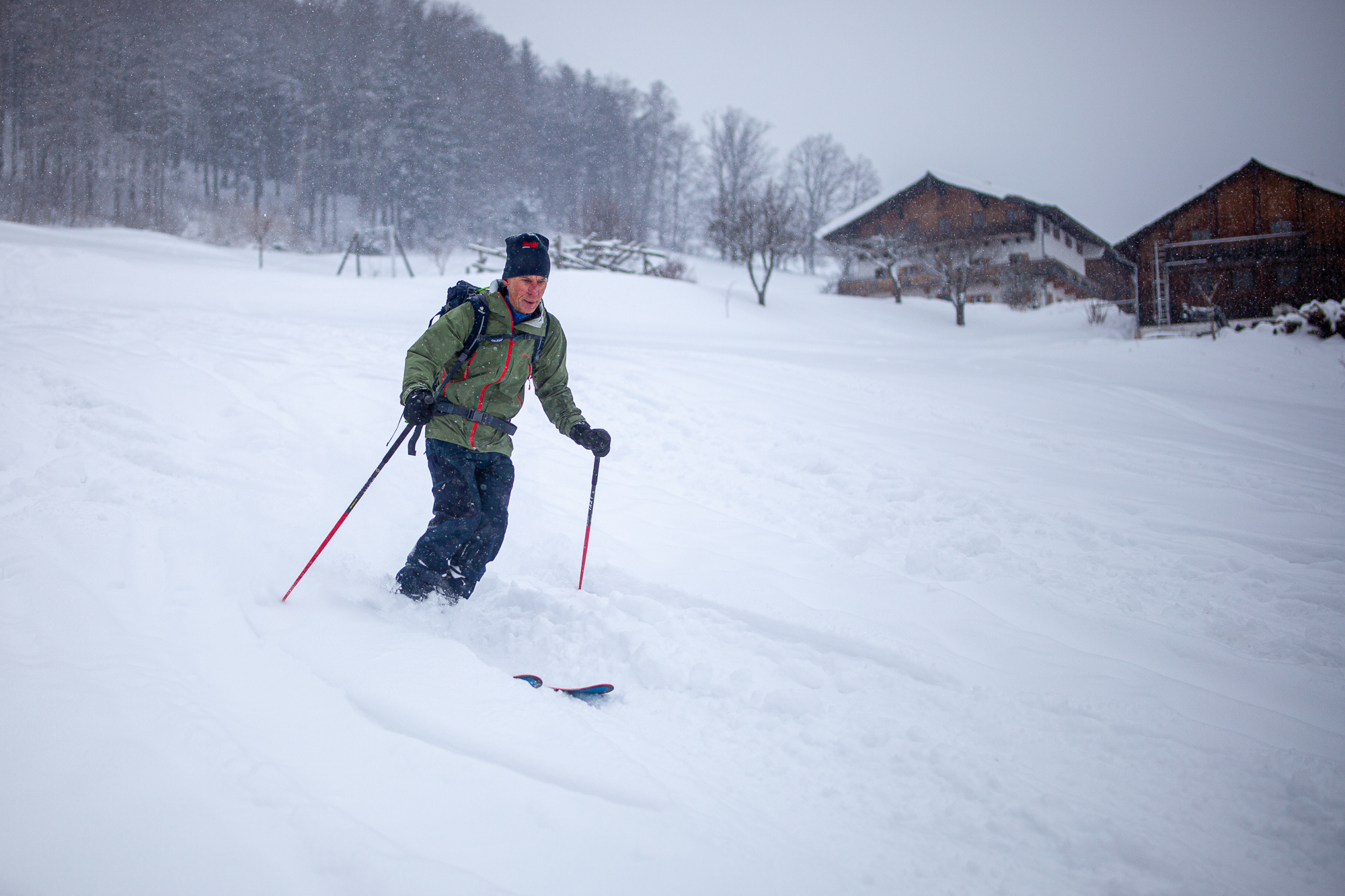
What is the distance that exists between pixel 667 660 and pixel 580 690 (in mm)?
447

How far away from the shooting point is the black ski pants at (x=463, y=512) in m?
3.16

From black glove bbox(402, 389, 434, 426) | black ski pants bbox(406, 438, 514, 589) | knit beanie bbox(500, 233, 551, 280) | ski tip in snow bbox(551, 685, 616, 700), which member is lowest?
ski tip in snow bbox(551, 685, 616, 700)

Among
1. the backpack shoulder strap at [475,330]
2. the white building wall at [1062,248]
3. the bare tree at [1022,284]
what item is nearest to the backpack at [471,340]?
the backpack shoulder strap at [475,330]

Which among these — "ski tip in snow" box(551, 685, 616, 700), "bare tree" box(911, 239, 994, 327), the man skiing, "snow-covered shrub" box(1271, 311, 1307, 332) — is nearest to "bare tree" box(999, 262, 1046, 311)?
"bare tree" box(911, 239, 994, 327)

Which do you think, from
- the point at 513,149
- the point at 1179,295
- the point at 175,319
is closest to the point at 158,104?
the point at 513,149

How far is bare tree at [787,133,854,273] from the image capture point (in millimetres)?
50469

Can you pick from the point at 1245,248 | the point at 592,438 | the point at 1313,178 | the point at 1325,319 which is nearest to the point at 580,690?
the point at 592,438

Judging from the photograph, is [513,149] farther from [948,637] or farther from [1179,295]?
[948,637]

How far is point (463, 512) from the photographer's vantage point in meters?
3.17

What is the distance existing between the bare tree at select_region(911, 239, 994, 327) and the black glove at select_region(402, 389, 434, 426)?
24.4m

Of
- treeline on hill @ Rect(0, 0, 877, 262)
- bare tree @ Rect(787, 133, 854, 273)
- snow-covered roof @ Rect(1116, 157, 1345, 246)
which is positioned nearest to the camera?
snow-covered roof @ Rect(1116, 157, 1345, 246)

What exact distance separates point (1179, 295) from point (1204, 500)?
964 inches

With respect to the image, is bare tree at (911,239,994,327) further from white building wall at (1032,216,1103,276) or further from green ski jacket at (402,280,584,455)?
green ski jacket at (402,280,584,455)

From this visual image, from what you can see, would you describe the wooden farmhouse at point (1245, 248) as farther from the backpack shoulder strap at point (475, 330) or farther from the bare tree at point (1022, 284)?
the backpack shoulder strap at point (475, 330)
